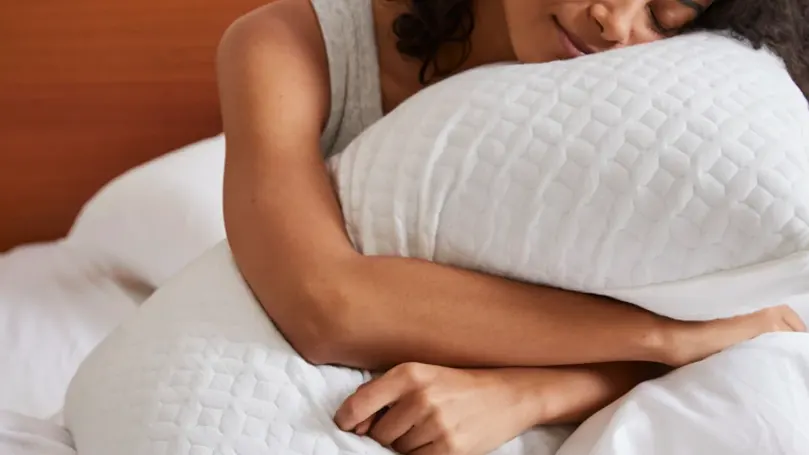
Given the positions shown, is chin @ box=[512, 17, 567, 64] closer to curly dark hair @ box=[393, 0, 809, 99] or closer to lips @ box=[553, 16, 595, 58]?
lips @ box=[553, 16, 595, 58]

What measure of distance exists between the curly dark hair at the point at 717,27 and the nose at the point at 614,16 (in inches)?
3.9

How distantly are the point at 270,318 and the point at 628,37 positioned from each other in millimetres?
438

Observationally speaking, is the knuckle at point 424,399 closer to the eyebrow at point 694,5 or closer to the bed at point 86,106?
the eyebrow at point 694,5

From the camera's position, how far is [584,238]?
65cm

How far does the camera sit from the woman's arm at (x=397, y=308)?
69 centimetres

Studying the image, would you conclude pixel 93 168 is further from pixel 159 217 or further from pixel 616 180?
pixel 616 180

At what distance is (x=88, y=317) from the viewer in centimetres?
121

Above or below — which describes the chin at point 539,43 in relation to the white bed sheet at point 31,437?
above

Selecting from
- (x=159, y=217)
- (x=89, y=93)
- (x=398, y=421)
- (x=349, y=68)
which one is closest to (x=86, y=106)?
(x=89, y=93)

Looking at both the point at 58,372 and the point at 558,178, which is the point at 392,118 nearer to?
the point at 558,178

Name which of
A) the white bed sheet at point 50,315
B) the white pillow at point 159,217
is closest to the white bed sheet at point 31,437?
the white bed sheet at point 50,315

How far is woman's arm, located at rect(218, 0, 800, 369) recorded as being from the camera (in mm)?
695

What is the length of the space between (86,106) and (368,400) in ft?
3.24

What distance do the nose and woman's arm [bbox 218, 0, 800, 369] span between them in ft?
0.86
